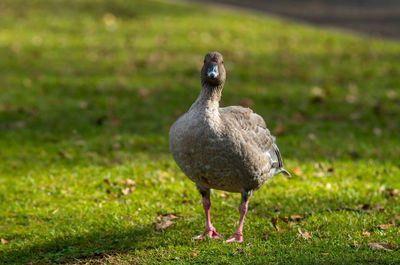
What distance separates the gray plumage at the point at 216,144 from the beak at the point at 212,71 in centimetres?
4

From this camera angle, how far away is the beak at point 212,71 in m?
5.45

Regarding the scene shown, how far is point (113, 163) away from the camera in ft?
30.1

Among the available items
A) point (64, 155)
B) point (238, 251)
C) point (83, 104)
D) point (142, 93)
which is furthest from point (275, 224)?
point (142, 93)

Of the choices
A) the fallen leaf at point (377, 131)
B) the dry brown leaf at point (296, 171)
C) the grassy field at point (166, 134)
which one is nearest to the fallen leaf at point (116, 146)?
the grassy field at point (166, 134)

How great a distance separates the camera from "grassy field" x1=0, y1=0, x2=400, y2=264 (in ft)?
20.5

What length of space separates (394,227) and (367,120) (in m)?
5.93

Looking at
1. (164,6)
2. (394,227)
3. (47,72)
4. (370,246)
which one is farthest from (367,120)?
(164,6)

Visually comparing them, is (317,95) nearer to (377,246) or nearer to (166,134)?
(166,134)

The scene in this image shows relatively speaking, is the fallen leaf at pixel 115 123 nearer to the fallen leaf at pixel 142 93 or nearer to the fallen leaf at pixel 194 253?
the fallen leaf at pixel 142 93

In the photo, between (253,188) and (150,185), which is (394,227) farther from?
(150,185)

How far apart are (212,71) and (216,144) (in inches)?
30.7

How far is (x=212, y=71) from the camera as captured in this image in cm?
548

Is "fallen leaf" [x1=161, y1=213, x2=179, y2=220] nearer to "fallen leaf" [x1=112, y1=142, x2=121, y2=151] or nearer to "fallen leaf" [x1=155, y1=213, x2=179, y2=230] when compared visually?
"fallen leaf" [x1=155, y1=213, x2=179, y2=230]

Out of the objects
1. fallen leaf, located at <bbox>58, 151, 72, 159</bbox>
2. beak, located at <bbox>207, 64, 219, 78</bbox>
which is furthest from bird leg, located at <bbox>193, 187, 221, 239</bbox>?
fallen leaf, located at <bbox>58, 151, 72, 159</bbox>
